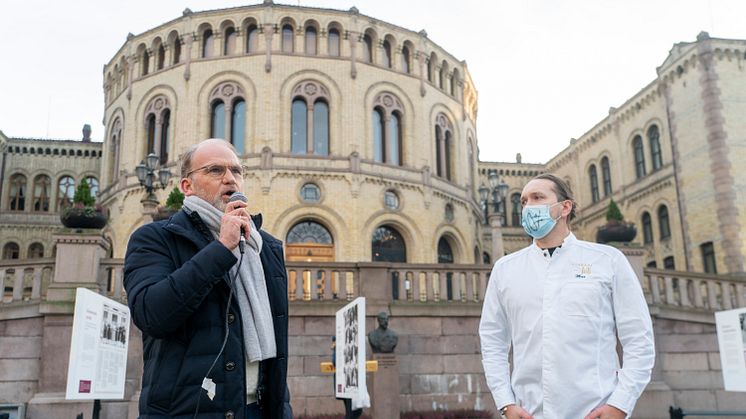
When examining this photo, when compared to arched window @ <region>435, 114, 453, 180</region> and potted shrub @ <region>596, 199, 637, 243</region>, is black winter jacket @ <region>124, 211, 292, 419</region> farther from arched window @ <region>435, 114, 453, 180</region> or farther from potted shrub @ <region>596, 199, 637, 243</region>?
arched window @ <region>435, 114, 453, 180</region>

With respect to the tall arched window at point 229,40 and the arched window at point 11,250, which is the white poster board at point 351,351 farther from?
the arched window at point 11,250

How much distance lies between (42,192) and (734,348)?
1602 inches

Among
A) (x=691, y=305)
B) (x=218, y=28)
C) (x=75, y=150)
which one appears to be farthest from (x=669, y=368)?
(x=75, y=150)

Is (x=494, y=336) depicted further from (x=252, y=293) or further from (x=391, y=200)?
(x=391, y=200)

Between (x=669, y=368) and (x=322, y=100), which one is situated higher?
(x=322, y=100)

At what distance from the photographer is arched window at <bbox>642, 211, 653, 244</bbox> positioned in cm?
3404

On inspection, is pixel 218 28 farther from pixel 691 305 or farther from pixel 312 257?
pixel 691 305

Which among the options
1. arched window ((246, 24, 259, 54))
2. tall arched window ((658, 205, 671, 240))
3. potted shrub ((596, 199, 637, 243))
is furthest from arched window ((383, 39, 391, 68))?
potted shrub ((596, 199, 637, 243))

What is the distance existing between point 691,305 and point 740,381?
21.2 feet

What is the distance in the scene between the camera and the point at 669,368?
1508cm

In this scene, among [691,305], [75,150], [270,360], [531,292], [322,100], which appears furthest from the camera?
[75,150]

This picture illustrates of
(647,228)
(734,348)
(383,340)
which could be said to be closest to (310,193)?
(383,340)

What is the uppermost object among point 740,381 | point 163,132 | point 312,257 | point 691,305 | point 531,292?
point 163,132

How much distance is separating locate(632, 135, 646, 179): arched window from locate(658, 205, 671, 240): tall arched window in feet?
8.97
